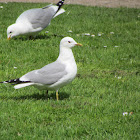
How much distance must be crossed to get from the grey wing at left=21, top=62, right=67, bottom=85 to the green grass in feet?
0.94

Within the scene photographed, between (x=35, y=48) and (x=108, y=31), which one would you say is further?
(x=108, y=31)

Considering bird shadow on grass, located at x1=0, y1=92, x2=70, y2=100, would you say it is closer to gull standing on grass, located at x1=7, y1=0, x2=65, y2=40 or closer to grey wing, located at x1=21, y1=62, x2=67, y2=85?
grey wing, located at x1=21, y1=62, x2=67, y2=85

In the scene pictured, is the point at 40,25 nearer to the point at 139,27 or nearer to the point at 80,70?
the point at 80,70

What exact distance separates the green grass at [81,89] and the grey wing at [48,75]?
0.29m

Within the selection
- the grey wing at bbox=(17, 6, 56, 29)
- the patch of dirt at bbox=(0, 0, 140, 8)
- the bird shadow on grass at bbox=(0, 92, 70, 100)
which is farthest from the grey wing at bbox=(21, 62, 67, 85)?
the patch of dirt at bbox=(0, 0, 140, 8)

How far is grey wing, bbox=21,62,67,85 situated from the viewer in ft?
14.2

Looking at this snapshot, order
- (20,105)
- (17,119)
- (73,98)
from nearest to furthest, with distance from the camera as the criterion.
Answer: (17,119)
(20,105)
(73,98)

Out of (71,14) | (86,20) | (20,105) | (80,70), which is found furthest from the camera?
(71,14)

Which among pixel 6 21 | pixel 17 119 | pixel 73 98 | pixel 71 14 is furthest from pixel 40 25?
pixel 17 119

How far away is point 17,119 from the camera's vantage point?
153 inches

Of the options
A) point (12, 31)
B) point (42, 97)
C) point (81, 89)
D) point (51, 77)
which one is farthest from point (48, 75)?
point (12, 31)

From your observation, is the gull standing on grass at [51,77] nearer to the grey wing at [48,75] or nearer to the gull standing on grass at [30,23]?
the grey wing at [48,75]

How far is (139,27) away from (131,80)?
3850mm

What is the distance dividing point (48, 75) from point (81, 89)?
2.51ft
